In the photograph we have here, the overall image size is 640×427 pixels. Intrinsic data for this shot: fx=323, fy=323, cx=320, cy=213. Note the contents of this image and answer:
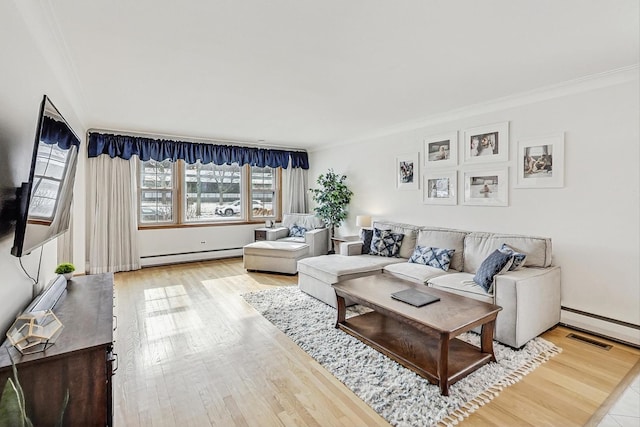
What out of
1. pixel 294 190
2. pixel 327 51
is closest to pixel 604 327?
→ pixel 327 51

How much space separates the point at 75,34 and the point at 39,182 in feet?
4.02

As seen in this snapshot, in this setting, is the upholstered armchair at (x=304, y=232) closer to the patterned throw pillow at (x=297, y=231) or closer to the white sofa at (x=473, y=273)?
the patterned throw pillow at (x=297, y=231)

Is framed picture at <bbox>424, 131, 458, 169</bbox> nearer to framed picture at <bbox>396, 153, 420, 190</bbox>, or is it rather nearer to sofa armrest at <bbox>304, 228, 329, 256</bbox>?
framed picture at <bbox>396, 153, 420, 190</bbox>

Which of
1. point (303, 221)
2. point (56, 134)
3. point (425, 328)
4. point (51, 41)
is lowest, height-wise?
point (425, 328)

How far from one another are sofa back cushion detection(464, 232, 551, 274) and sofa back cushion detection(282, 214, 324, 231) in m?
2.90

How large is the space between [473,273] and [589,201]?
1.26 m

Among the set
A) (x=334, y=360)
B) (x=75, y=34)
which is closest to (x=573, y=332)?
(x=334, y=360)

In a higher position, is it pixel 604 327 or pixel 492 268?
pixel 492 268

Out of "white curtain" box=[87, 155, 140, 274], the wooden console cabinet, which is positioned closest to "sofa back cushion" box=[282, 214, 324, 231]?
"white curtain" box=[87, 155, 140, 274]

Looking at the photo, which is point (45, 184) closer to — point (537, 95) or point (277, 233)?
point (537, 95)

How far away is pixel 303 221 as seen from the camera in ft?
20.6

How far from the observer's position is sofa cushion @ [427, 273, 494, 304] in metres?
2.85

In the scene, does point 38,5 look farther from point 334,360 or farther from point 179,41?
point 334,360

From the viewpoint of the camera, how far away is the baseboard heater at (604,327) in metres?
2.81
